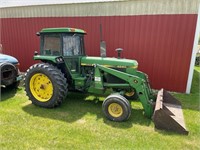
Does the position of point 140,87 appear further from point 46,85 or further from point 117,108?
point 46,85

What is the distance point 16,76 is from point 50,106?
189 centimetres

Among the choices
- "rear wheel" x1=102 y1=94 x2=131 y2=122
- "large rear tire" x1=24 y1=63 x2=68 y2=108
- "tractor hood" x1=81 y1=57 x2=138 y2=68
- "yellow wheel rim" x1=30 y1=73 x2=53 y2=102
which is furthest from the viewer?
"yellow wheel rim" x1=30 y1=73 x2=53 y2=102

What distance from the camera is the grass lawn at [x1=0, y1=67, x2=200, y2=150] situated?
308cm

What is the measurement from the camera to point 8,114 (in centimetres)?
412

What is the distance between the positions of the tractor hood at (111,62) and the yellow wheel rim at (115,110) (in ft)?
3.22

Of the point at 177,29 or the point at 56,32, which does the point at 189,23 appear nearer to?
the point at 177,29

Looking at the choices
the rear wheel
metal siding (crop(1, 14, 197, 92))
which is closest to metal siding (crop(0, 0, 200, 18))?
metal siding (crop(1, 14, 197, 92))

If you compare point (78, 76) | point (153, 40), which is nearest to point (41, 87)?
point (78, 76)

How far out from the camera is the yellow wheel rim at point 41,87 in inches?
176

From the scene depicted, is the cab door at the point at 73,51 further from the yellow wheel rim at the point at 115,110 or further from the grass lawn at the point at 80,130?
the yellow wheel rim at the point at 115,110

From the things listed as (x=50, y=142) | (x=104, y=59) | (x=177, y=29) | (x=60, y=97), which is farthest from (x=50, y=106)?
(x=177, y=29)

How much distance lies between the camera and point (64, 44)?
4504mm

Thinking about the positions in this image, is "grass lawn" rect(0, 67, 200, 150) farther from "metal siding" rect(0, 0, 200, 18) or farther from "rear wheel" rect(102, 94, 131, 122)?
"metal siding" rect(0, 0, 200, 18)

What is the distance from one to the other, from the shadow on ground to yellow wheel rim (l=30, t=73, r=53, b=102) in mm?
272
